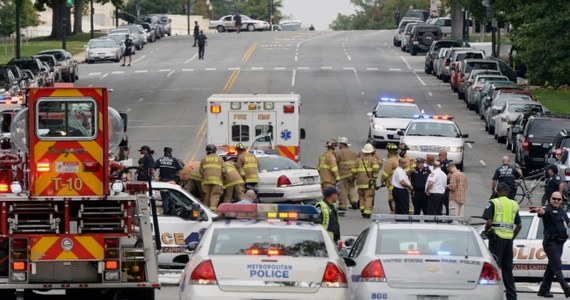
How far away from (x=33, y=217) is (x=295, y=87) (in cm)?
4569

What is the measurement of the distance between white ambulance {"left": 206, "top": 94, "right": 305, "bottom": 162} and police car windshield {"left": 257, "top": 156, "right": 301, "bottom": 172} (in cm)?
350

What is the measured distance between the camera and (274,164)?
3083 centimetres

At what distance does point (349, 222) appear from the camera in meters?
29.0

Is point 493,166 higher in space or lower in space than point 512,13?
lower

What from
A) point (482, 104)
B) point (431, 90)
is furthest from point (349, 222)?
point (431, 90)

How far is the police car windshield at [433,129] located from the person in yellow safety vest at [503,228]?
19.7 metres

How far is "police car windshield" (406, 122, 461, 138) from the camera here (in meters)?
38.8

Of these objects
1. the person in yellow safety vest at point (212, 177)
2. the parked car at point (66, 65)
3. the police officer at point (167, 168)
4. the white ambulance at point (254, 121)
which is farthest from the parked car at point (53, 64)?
the person in yellow safety vest at point (212, 177)

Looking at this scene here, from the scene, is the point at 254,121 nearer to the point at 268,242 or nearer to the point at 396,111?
the point at 396,111

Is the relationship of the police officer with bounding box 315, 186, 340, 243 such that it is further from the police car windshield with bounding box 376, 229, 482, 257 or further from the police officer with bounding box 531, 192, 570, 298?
the police car windshield with bounding box 376, 229, 482, 257

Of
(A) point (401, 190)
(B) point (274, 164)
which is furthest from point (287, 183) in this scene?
(A) point (401, 190)

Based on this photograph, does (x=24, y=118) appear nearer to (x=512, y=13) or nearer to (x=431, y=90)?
(x=512, y=13)

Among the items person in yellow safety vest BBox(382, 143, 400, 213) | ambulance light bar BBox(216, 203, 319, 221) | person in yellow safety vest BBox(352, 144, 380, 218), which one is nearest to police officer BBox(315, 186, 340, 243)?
ambulance light bar BBox(216, 203, 319, 221)

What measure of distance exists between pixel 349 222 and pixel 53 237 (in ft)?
43.3
